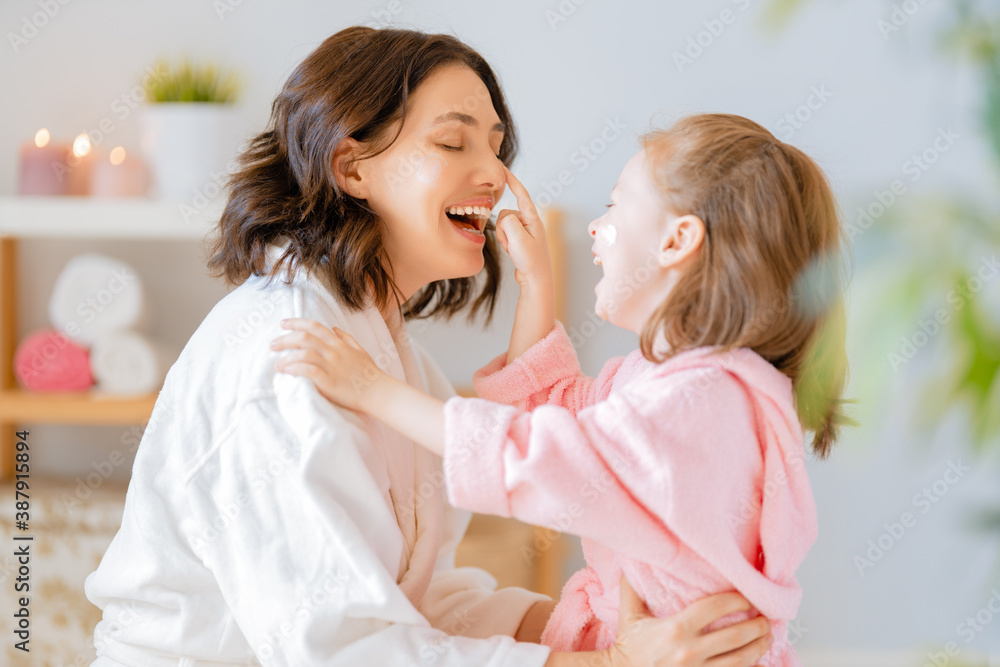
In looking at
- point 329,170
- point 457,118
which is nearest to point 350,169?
point 329,170

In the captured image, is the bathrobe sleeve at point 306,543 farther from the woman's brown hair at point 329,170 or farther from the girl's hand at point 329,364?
the woman's brown hair at point 329,170

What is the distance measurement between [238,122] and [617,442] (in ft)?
4.09

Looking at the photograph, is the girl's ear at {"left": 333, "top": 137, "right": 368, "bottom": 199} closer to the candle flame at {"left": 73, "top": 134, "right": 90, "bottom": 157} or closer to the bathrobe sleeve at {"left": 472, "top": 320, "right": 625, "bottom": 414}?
the bathrobe sleeve at {"left": 472, "top": 320, "right": 625, "bottom": 414}

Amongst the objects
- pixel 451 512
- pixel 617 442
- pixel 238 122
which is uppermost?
pixel 238 122

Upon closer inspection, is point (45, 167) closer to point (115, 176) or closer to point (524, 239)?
point (115, 176)

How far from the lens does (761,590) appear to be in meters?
0.99

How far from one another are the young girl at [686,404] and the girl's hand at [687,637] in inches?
0.8

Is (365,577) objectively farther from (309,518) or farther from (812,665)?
(812,665)

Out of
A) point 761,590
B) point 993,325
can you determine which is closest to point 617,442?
point 761,590

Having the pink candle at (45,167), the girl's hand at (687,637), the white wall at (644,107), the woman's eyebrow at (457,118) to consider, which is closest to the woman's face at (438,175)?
the woman's eyebrow at (457,118)

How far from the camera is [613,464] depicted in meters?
0.91

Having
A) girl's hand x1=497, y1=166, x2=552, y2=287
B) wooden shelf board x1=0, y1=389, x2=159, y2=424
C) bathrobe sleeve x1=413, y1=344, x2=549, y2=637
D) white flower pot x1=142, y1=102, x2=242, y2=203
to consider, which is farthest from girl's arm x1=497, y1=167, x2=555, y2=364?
wooden shelf board x1=0, y1=389, x2=159, y2=424

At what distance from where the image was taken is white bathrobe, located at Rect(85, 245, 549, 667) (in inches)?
37.0

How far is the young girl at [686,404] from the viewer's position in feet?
3.00
